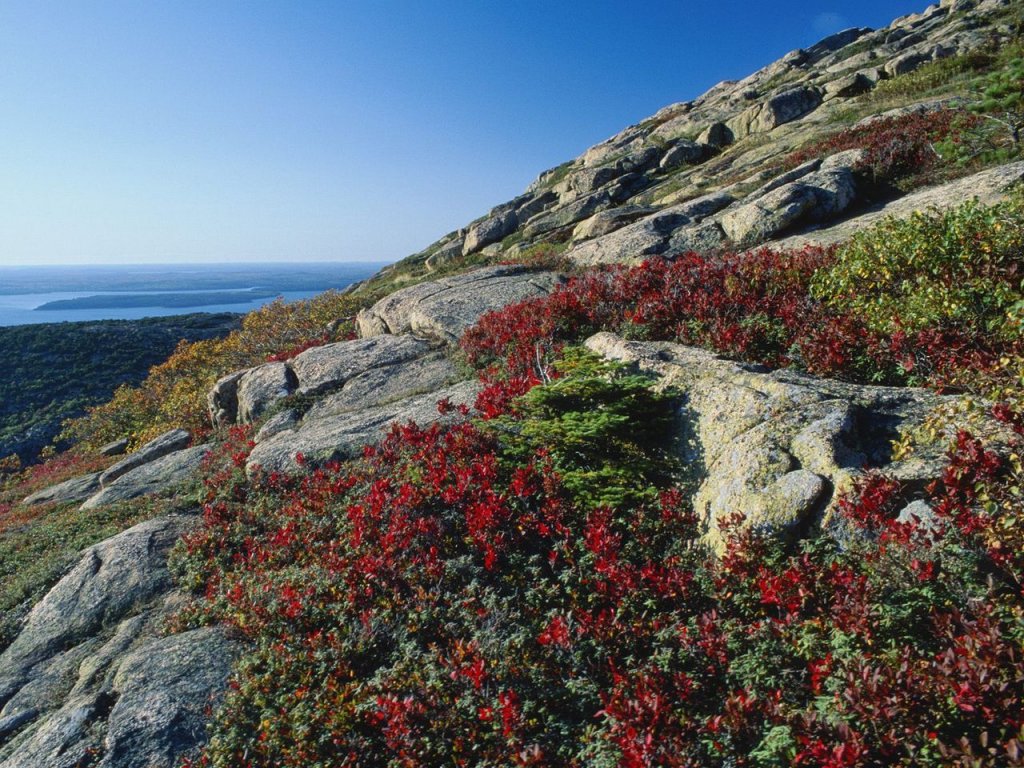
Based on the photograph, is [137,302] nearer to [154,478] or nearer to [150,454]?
[150,454]

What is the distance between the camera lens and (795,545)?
5.12m

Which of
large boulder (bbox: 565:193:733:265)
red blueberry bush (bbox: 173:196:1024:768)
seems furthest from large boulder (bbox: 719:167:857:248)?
red blueberry bush (bbox: 173:196:1024:768)

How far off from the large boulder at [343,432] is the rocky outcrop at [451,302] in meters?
3.54

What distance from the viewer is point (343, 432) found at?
1055cm

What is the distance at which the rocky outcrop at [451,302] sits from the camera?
1509 cm

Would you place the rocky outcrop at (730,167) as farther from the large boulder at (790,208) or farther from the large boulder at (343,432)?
the large boulder at (343,432)

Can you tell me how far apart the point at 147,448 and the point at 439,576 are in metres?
14.2

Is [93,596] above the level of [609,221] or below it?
below

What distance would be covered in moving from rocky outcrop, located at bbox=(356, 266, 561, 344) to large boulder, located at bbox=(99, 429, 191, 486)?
20.6 feet

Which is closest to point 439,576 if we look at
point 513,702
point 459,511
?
point 459,511

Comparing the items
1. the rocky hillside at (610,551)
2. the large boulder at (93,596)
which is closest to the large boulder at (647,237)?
the rocky hillside at (610,551)

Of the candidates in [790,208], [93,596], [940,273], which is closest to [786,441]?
[940,273]

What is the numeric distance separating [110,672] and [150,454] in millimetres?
11329

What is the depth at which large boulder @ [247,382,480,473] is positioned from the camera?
9836mm
